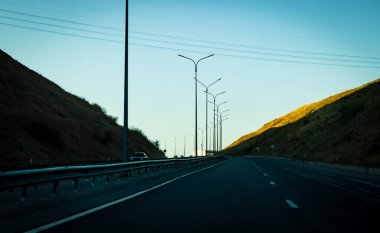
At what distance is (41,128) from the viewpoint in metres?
58.6

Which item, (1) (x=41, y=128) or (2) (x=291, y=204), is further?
(1) (x=41, y=128)

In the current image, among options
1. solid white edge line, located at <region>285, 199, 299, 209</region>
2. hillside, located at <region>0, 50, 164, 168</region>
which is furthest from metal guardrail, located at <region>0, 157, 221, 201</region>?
hillside, located at <region>0, 50, 164, 168</region>

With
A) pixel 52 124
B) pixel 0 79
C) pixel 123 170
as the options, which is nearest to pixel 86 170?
pixel 123 170

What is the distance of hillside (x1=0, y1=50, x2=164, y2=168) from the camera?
51.5 meters

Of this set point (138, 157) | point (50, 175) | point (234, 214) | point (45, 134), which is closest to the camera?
point (234, 214)

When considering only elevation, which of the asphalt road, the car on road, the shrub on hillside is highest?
the shrub on hillside

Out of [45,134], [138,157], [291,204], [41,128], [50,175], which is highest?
[41,128]

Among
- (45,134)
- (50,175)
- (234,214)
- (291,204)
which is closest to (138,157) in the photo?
(45,134)

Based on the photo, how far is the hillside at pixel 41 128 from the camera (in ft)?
169

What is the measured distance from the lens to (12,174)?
10.5m

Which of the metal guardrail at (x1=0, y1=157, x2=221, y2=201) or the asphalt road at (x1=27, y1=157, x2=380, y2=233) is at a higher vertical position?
the metal guardrail at (x1=0, y1=157, x2=221, y2=201)

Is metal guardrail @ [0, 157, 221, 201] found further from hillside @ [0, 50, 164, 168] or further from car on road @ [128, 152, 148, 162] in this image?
hillside @ [0, 50, 164, 168]

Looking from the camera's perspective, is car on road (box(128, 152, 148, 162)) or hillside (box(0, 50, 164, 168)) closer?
car on road (box(128, 152, 148, 162))

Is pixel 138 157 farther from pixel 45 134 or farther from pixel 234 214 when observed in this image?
pixel 234 214
